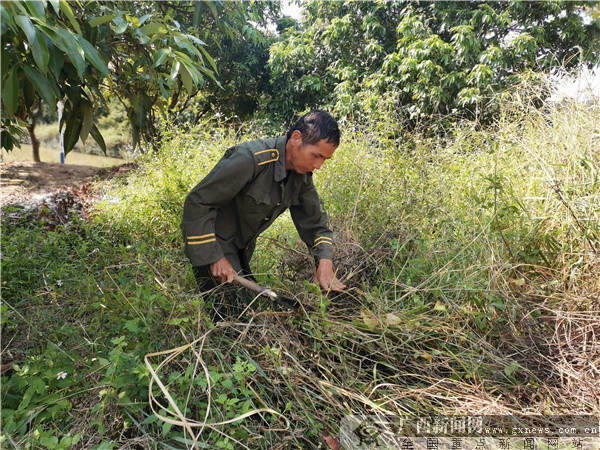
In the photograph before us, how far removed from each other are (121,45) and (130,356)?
1.47m

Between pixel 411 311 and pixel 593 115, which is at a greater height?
pixel 593 115

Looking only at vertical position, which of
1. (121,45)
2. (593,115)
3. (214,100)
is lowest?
(214,100)

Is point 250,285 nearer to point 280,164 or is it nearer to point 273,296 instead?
point 273,296

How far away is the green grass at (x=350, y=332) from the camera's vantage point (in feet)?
4.72

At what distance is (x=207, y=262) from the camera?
1958 mm

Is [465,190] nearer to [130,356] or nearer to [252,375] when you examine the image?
[252,375]

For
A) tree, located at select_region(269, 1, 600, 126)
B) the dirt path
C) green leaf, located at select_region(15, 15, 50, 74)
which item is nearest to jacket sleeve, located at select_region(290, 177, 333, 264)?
green leaf, located at select_region(15, 15, 50, 74)

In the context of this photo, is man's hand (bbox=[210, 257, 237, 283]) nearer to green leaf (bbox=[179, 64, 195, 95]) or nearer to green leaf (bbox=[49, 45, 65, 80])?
green leaf (bbox=[179, 64, 195, 95])

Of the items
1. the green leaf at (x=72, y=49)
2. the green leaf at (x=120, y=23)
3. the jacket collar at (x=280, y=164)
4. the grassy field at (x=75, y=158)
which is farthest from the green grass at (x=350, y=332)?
the grassy field at (x=75, y=158)

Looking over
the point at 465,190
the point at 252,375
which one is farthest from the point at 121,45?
the point at 465,190

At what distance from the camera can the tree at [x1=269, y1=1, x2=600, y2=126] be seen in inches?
257

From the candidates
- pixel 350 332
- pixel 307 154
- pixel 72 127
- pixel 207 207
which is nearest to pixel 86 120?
pixel 72 127

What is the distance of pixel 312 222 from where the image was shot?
2.38 metres

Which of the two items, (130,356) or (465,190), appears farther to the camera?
(465,190)
